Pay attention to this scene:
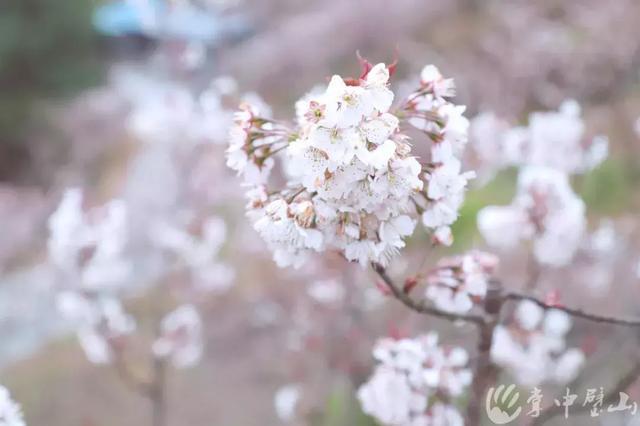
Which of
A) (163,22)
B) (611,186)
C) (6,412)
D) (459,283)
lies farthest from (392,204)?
(611,186)

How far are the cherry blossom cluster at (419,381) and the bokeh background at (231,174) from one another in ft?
0.12

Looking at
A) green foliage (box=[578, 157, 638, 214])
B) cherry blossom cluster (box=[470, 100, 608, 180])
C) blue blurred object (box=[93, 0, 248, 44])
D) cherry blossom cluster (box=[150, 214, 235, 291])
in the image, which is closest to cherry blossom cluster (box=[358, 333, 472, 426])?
cherry blossom cluster (box=[470, 100, 608, 180])

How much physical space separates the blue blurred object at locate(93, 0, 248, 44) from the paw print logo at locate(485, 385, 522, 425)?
1333mm

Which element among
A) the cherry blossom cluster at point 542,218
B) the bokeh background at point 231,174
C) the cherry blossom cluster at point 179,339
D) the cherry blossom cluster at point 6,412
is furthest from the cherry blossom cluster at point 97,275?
the cherry blossom cluster at point 542,218

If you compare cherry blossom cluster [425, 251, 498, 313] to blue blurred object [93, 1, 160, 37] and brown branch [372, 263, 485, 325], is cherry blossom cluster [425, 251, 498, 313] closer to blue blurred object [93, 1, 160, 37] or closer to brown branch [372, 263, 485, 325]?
brown branch [372, 263, 485, 325]

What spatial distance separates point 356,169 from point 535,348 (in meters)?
0.69

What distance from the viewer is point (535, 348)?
108 centimetres

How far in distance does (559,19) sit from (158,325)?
266 centimetres

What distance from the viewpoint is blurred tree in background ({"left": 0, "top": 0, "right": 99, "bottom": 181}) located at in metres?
4.97

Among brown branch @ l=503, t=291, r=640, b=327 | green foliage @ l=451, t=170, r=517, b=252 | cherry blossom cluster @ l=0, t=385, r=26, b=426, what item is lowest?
cherry blossom cluster @ l=0, t=385, r=26, b=426

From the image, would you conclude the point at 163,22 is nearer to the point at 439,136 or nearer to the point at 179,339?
the point at 179,339

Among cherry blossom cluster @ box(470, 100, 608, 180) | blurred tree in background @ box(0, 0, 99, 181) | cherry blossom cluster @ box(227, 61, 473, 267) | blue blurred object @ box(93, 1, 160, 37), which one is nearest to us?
cherry blossom cluster @ box(227, 61, 473, 267)

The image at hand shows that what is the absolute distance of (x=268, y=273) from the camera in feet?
8.74

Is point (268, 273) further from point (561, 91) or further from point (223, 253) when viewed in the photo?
point (561, 91)
